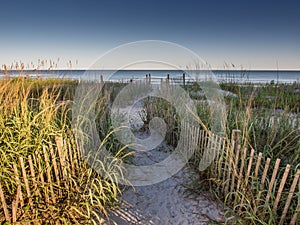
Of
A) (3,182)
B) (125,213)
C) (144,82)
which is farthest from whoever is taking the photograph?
(144,82)

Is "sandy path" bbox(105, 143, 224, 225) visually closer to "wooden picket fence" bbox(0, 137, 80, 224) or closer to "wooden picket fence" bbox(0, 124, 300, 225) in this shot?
"wooden picket fence" bbox(0, 124, 300, 225)

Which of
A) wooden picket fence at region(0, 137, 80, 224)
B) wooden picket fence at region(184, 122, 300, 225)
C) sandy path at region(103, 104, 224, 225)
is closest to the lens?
wooden picket fence at region(0, 137, 80, 224)

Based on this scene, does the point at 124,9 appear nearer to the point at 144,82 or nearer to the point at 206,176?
the point at 144,82

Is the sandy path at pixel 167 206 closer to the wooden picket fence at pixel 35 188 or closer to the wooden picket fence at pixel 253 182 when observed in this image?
the wooden picket fence at pixel 253 182

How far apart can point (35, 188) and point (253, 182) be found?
184 centimetres

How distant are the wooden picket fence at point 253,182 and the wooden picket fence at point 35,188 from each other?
155 centimetres

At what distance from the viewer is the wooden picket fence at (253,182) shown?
1586 mm

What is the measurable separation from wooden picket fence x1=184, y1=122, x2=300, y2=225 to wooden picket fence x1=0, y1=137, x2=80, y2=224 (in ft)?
5.10

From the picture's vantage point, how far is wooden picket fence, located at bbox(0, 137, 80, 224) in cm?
139

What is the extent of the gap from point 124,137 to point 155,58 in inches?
58.4

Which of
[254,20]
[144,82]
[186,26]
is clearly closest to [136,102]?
[144,82]

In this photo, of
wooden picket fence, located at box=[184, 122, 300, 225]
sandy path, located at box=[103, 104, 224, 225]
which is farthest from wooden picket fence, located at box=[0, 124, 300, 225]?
sandy path, located at box=[103, 104, 224, 225]

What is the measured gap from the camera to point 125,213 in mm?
2100

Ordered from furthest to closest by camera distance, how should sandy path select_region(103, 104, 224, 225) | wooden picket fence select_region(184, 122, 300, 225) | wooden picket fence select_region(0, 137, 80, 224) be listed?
→ sandy path select_region(103, 104, 224, 225)
wooden picket fence select_region(184, 122, 300, 225)
wooden picket fence select_region(0, 137, 80, 224)
